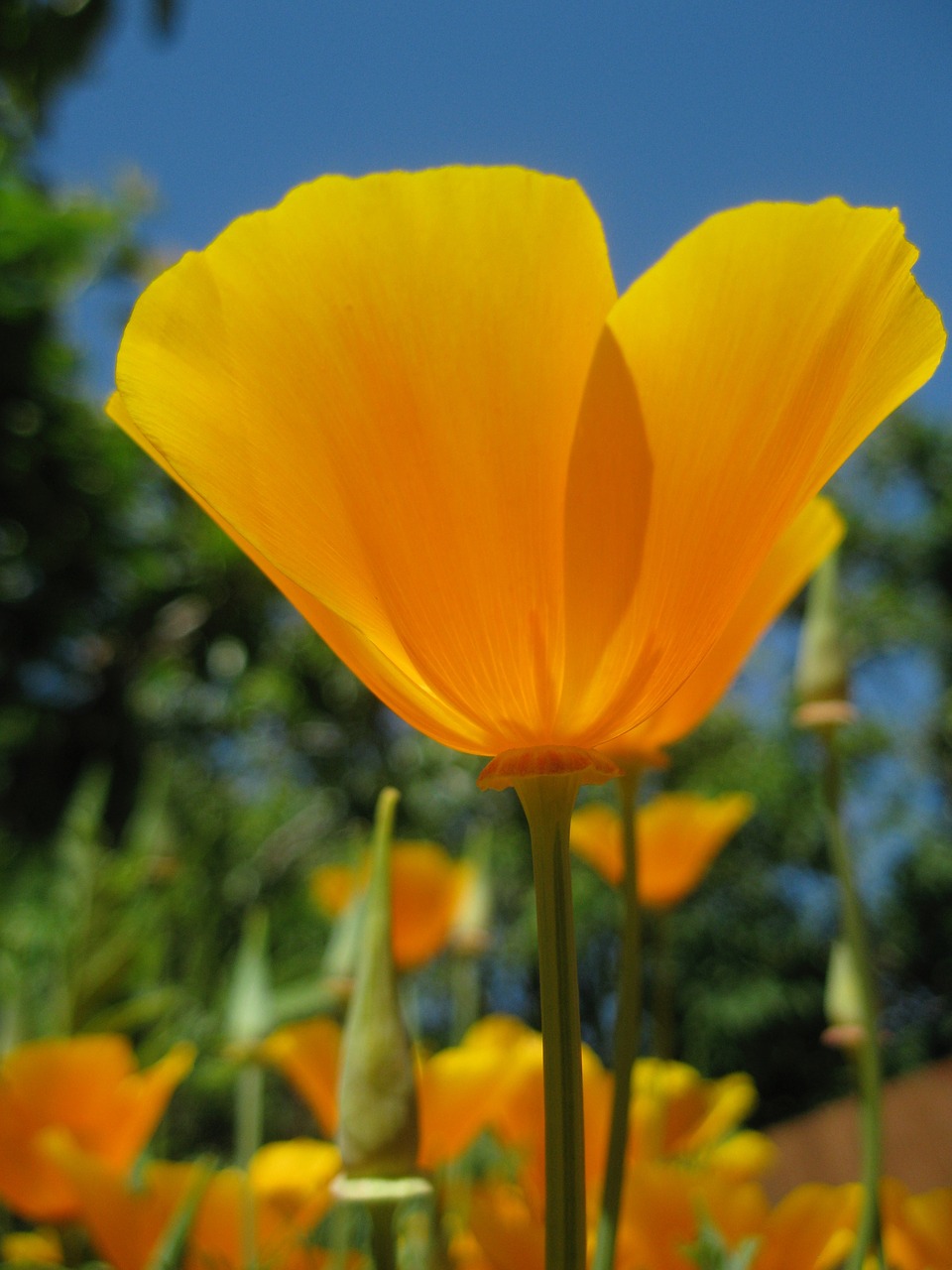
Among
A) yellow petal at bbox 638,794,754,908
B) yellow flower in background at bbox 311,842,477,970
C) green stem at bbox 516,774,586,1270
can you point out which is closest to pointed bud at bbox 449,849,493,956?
yellow flower in background at bbox 311,842,477,970

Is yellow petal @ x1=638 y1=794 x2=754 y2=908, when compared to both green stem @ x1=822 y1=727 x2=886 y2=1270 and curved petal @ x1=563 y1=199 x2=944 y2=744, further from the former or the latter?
curved petal @ x1=563 y1=199 x2=944 y2=744

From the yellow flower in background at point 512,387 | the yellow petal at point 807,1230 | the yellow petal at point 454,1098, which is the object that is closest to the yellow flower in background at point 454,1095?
the yellow petal at point 454,1098

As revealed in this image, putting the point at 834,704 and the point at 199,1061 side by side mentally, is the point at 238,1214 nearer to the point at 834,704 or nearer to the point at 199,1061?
the point at 834,704

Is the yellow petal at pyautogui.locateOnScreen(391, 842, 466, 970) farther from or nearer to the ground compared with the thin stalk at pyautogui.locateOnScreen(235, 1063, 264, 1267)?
farther from the ground

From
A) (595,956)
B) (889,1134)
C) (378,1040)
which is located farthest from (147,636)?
(378,1040)

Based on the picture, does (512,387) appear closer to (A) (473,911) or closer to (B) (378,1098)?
(B) (378,1098)
